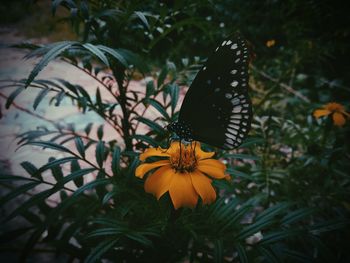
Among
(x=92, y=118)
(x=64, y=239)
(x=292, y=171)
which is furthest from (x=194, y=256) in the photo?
(x=92, y=118)

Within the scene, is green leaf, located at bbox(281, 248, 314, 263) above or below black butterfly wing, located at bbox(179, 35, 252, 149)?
below

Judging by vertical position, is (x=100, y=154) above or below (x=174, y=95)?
below

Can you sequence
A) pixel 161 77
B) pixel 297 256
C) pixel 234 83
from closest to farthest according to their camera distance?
pixel 297 256, pixel 234 83, pixel 161 77

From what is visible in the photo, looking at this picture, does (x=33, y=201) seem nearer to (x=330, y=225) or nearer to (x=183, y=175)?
(x=183, y=175)

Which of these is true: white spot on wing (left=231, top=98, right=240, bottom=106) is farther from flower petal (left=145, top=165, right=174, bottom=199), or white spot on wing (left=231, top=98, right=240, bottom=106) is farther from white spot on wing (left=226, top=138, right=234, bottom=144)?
flower petal (left=145, top=165, right=174, bottom=199)

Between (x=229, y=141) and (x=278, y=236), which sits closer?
(x=278, y=236)

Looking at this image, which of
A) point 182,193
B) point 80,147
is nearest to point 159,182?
point 182,193

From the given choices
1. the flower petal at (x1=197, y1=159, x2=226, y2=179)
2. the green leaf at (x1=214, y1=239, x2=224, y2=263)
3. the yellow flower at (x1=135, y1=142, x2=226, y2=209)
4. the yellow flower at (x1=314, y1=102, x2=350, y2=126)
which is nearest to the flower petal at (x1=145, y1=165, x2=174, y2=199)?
the yellow flower at (x1=135, y1=142, x2=226, y2=209)

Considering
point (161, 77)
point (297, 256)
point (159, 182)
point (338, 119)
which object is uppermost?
point (161, 77)
